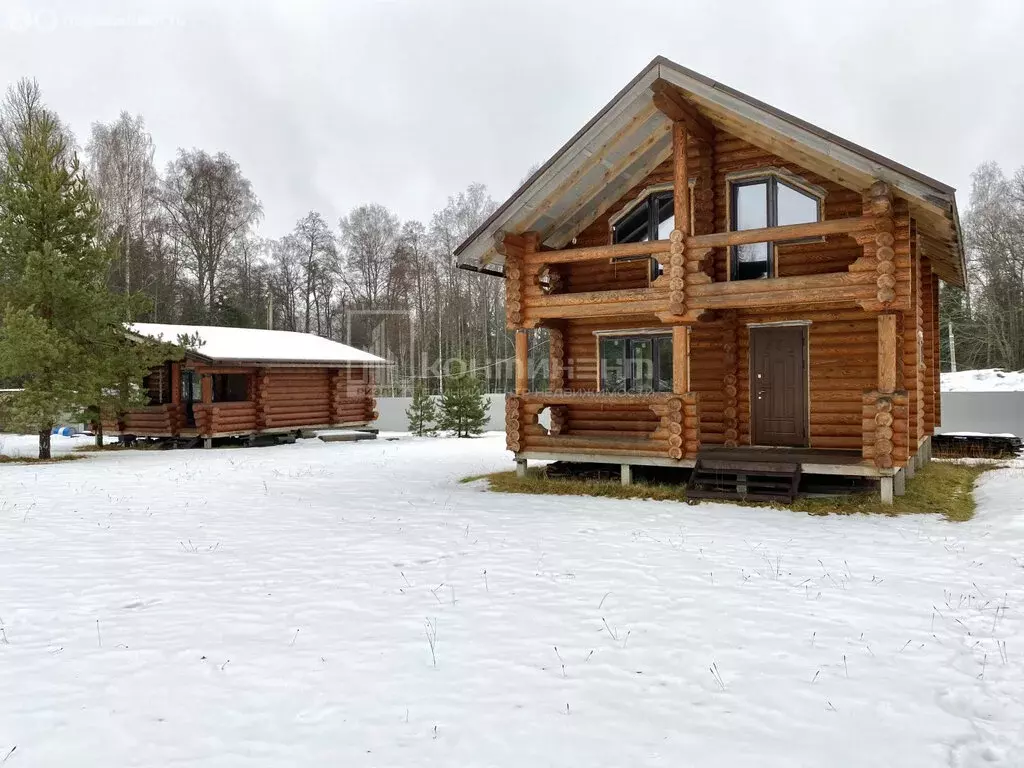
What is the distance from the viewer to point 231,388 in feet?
75.3

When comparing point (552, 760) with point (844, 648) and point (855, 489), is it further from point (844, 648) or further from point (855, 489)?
point (855, 489)

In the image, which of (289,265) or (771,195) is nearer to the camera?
(771,195)

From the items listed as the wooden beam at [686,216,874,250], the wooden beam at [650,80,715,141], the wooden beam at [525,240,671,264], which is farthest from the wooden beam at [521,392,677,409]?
the wooden beam at [650,80,715,141]

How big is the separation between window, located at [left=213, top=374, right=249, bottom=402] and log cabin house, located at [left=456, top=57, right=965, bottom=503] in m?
11.8

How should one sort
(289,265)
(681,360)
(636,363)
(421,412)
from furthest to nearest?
(289,265) → (421,412) → (636,363) → (681,360)

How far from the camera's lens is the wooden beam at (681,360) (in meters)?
11.6

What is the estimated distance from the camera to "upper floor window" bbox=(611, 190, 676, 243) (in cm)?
1340

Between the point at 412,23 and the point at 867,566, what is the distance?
36563 mm

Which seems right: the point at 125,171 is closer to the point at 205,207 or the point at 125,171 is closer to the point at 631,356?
the point at 205,207

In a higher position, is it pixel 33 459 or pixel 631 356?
pixel 631 356

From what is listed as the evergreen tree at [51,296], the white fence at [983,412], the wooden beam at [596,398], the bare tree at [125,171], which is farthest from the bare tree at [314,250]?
the wooden beam at [596,398]

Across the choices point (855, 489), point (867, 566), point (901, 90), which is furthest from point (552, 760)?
point (901, 90)

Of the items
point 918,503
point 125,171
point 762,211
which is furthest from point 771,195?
point 125,171

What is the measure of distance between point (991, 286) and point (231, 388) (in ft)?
113
